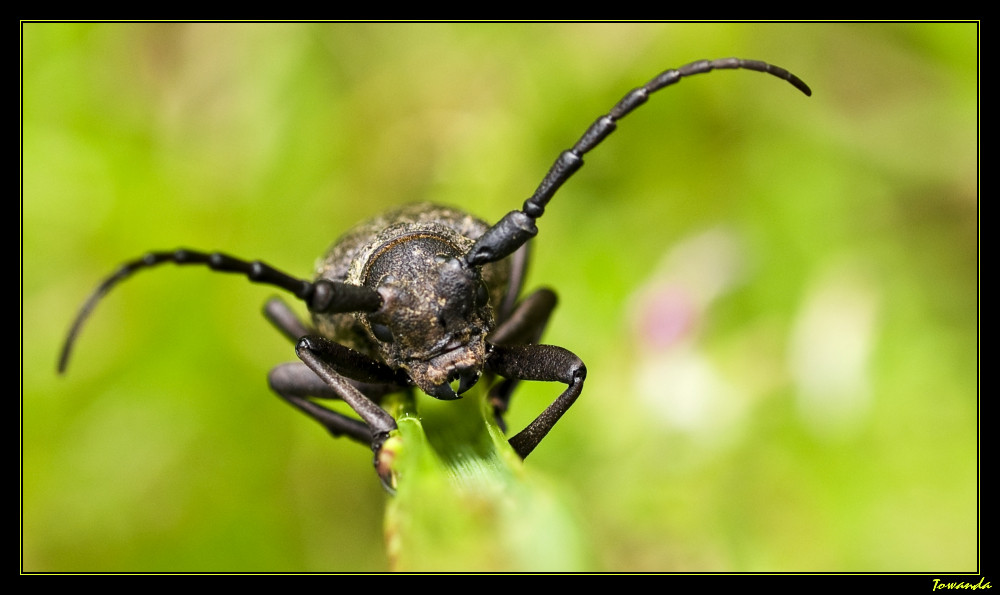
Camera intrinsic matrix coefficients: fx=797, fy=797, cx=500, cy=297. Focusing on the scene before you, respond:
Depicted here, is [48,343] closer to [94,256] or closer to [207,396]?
[94,256]

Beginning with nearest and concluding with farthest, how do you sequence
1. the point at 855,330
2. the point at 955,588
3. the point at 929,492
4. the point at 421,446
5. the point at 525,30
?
the point at 421,446 < the point at 955,588 < the point at 929,492 < the point at 855,330 < the point at 525,30

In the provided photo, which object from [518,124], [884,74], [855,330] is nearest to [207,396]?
[518,124]

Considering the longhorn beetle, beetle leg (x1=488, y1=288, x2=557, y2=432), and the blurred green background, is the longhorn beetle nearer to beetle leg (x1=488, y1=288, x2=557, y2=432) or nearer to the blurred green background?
beetle leg (x1=488, y1=288, x2=557, y2=432)

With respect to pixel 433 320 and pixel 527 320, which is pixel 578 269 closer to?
pixel 527 320

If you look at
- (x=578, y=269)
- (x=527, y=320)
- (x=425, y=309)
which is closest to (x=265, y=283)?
(x=425, y=309)

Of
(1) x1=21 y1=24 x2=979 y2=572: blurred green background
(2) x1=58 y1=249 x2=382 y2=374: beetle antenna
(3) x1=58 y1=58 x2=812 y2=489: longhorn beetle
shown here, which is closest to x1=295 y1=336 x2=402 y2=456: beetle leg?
(3) x1=58 y1=58 x2=812 y2=489: longhorn beetle
